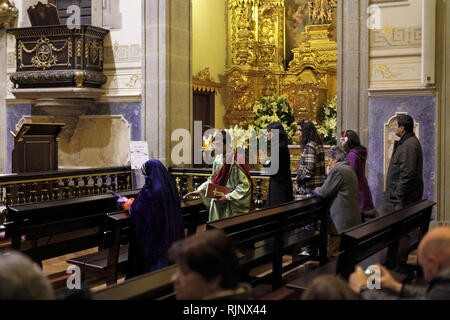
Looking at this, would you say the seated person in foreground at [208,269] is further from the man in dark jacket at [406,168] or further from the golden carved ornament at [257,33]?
the golden carved ornament at [257,33]

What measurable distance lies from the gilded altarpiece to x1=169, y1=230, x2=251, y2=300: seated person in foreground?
10.1 metres

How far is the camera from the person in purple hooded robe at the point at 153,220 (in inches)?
199

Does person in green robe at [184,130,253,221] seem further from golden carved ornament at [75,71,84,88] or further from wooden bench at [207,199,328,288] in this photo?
golden carved ornament at [75,71,84,88]

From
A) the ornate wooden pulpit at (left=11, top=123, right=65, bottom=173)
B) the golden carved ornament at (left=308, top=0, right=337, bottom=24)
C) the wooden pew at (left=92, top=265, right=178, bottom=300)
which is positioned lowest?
the wooden pew at (left=92, top=265, right=178, bottom=300)

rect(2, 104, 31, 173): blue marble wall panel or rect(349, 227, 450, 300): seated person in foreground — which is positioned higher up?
rect(2, 104, 31, 173): blue marble wall panel

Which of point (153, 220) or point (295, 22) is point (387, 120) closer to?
point (153, 220)

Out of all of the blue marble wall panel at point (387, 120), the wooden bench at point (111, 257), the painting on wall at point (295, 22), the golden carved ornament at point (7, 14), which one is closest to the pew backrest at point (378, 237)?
the wooden bench at point (111, 257)

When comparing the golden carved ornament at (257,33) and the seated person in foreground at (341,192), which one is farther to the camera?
the golden carved ornament at (257,33)

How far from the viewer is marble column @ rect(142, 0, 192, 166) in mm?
9477

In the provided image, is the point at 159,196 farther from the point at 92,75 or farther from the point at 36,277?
the point at 92,75

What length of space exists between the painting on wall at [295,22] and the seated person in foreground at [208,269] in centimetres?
1158

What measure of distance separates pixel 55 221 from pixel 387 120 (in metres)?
4.71

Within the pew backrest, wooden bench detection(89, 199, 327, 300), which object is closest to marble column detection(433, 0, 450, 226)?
the pew backrest

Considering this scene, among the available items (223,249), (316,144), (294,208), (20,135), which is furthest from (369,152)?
(223,249)
